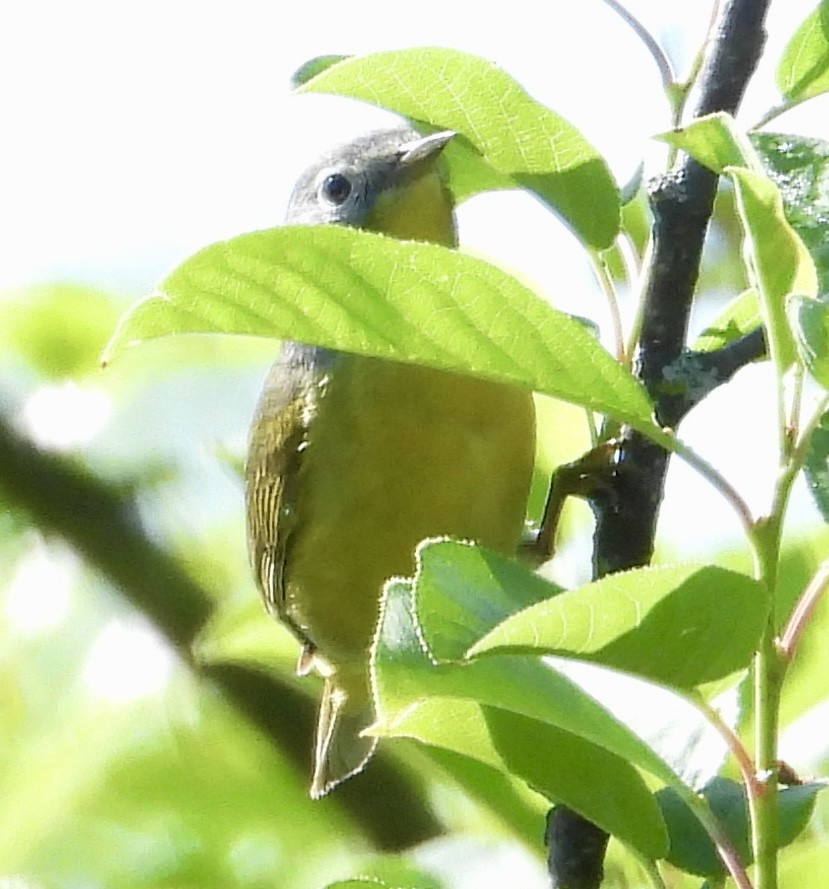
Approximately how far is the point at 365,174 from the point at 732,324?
961 mm

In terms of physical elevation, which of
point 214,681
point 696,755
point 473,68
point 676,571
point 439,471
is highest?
point 473,68

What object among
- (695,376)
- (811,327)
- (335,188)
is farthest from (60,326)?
(811,327)

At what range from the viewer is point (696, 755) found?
0.78 meters

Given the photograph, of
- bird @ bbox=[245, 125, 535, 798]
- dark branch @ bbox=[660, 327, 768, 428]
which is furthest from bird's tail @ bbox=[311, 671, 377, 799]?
dark branch @ bbox=[660, 327, 768, 428]

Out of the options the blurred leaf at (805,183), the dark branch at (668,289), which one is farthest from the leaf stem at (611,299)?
the blurred leaf at (805,183)

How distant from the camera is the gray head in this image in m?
1.80

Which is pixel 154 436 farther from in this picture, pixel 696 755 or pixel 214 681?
pixel 696 755

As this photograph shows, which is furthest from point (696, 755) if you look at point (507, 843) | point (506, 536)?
point (506, 536)

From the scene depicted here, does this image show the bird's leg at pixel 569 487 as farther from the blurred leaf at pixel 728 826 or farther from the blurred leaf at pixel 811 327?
the blurred leaf at pixel 811 327

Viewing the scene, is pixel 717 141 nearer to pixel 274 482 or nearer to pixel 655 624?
pixel 655 624

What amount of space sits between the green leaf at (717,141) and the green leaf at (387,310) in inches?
4.6

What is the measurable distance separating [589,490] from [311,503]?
30.7 inches

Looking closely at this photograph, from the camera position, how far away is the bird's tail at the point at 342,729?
179 cm

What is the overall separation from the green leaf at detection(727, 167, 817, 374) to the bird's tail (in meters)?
1.15
